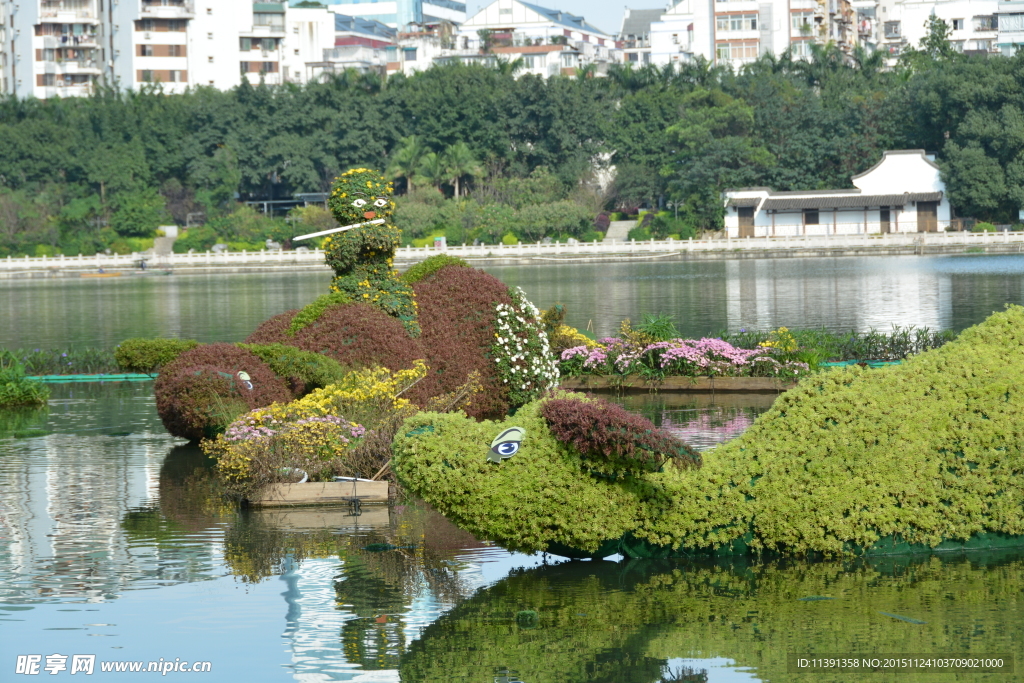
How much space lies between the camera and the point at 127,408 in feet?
57.5

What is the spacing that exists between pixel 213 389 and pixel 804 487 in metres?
6.63

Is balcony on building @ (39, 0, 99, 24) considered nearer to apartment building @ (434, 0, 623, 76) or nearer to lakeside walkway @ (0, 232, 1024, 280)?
apartment building @ (434, 0, 623, 76)

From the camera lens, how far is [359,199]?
1376 centimetres

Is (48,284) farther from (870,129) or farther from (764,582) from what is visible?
(764,582)

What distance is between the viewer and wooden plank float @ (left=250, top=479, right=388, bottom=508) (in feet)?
35.6

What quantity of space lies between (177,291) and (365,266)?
46731 mm

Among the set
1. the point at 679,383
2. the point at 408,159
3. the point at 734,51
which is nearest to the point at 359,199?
the point at 679,383

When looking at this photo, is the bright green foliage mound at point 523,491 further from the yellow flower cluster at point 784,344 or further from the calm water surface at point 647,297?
the calm water surface at point 647,297

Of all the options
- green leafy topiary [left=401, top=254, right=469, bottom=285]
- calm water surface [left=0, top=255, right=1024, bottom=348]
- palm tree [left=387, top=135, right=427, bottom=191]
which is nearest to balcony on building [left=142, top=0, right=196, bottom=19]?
palm tree [left=387, top=135, right=427, bottom=191]

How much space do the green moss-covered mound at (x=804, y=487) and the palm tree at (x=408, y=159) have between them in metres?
83.3

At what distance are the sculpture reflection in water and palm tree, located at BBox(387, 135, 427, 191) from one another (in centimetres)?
8275

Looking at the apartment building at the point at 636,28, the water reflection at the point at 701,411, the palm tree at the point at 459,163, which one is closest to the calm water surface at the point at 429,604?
the water reflection at the point at 701,411

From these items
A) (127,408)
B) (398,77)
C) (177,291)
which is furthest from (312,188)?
(127,408)

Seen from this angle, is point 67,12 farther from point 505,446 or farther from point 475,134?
point 505,446
